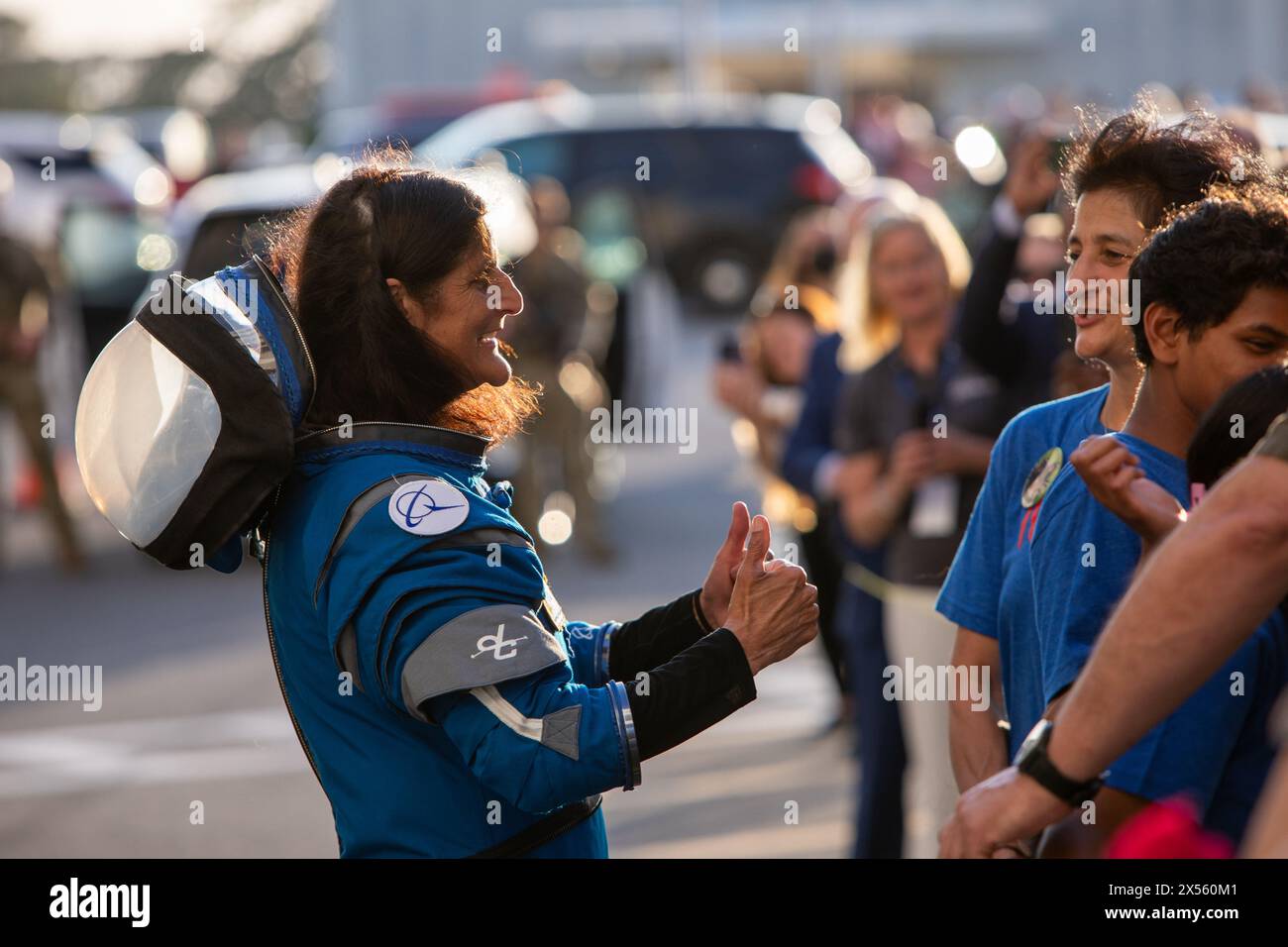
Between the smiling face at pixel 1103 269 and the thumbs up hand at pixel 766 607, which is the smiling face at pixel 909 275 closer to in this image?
the smiling face at pixel 1103 269

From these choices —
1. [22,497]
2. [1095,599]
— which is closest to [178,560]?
[1095,599]

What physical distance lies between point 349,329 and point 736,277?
17087mm

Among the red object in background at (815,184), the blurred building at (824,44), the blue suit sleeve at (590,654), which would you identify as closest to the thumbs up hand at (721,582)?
the blue suit sleeve at (590,654)

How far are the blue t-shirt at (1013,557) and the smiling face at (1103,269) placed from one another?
3.4 inches

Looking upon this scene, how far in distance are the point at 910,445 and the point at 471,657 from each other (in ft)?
8.91

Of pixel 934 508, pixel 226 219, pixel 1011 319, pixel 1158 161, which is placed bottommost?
pixel 934 508

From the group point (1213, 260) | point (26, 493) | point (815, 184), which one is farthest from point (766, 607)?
point (815, 184)

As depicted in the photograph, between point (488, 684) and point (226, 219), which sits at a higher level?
point (226, 219)

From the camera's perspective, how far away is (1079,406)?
271 centimetres

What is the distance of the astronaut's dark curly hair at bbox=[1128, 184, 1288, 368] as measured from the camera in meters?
2.24

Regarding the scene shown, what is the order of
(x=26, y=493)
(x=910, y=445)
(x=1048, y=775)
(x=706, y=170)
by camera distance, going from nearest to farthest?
(x=1048, y=775) → (x=910, y=445) → (x=26, y=493) → (x=706, y=170)

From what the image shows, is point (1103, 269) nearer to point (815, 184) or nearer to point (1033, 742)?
point (1033, 742)

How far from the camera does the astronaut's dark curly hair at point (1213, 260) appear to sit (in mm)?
2240
